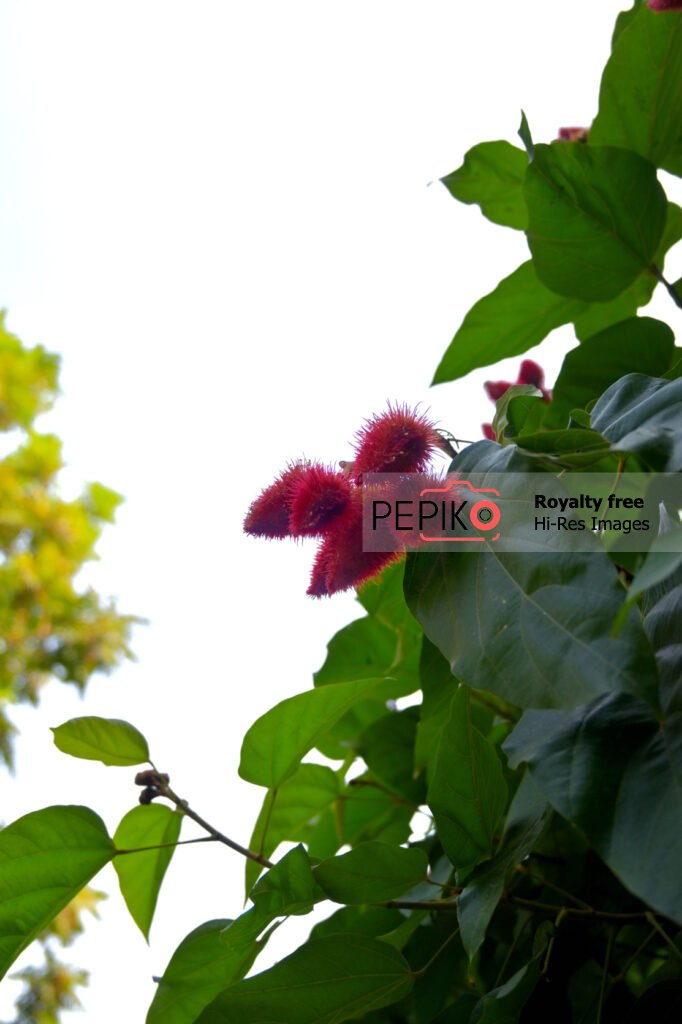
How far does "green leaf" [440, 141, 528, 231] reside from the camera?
80cm

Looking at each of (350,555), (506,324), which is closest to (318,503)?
(350,555)

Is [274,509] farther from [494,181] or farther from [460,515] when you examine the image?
[494,181]

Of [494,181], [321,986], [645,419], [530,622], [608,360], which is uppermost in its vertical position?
[494,181]

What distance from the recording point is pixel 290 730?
582 mm

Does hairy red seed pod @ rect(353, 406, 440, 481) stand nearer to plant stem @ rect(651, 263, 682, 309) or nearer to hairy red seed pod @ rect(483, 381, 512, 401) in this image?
plant stem @ rect(651, 263, 682, 309)

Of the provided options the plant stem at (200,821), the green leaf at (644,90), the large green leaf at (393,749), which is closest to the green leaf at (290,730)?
the plant stem at (200,821)

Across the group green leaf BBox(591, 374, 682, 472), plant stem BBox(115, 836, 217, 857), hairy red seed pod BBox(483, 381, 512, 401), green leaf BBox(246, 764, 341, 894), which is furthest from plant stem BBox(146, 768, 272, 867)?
hairy red seed pod BBox(483, 381, 512, 401)

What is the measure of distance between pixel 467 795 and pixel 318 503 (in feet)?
0.62

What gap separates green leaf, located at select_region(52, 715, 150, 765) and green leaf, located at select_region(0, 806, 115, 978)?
0.13ft

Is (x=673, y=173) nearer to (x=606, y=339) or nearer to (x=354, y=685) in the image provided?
(x=606, y=339)

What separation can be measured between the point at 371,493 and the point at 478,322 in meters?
0.36

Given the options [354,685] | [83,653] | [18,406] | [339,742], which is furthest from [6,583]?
[354,685]

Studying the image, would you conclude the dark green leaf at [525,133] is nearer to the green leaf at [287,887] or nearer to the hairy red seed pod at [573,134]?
the hairy red seed pod at [573,134]

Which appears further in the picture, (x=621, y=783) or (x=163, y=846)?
(x=163, y=846)
